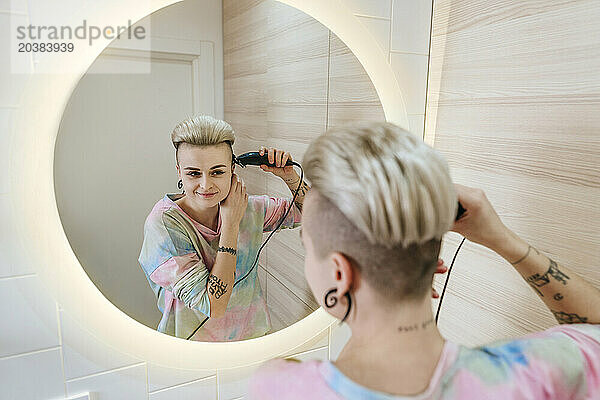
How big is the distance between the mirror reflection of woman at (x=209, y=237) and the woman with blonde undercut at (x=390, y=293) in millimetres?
284

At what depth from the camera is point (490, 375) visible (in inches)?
19.9

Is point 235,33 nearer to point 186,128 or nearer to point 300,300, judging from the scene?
point 186,128

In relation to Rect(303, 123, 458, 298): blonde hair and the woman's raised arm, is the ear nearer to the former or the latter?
Rect(303, 123, 458, 298): blonde hair

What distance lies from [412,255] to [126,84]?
0.48 metres

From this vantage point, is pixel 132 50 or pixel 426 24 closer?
pixel 132 50

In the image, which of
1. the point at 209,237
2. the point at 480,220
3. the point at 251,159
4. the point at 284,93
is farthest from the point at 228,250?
the point at 480,220

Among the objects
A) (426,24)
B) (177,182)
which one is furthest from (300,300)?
(426,24)

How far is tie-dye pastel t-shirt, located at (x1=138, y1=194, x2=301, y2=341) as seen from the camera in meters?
0.75

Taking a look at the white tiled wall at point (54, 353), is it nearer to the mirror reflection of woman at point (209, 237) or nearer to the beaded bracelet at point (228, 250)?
the mirror reflection of woman at point (209, 237)

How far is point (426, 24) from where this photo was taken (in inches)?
38.4

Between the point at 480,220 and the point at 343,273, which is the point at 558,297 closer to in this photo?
the point at 480,220

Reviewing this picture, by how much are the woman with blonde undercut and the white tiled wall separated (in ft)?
1.06

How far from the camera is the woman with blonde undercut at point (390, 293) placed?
0.46 metres

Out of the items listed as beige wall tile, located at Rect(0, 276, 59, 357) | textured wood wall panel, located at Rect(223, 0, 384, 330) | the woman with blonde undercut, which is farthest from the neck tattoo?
beige wall tile, located at Rect(0, 276, 59, 357)
